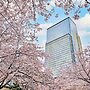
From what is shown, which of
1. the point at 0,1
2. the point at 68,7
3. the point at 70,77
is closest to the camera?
the point at 68,7

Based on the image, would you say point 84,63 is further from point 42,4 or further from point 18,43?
point 42,4

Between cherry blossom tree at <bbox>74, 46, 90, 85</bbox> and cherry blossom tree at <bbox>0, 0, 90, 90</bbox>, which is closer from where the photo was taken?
cherry blossom tree at <bbox>0, 0, 90, 90</bbox>

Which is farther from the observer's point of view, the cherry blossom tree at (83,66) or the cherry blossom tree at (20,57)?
the cherry blossom tree at (83,66)

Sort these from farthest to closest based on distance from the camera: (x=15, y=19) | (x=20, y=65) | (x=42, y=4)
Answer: (x=20, y=65)
(x=15, y=19)
(x=42, y=4)

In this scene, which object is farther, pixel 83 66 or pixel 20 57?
pixel 83 66

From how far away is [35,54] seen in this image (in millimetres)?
7656

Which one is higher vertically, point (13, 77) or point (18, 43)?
point (18, 43)

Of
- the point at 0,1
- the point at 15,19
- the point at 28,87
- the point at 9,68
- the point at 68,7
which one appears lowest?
the point at 28,87

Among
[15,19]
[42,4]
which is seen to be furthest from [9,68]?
[42,4]

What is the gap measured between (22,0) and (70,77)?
412 inches

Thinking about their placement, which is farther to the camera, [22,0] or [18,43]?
[18,43]

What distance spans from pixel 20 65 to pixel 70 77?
735 centimetres

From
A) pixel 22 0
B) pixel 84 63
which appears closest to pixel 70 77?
pixel 84 63

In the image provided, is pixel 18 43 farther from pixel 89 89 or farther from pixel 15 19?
pixel 89 89
